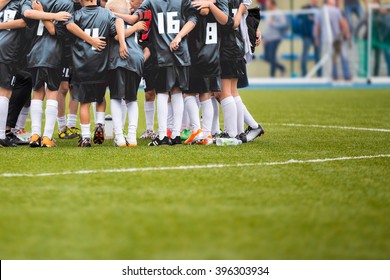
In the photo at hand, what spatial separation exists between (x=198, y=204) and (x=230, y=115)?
4098mm

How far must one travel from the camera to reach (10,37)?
9883mm

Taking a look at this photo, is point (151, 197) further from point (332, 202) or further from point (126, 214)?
point (332, 202)

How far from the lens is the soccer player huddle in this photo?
9688 millimetres

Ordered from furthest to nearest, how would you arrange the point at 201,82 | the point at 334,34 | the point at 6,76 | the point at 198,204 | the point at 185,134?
the point at 334,34 → the point at 185,134 → the point at 201,82 → the point at 6,76 → the point at 198,204

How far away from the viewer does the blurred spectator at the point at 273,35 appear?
2444 centimetres

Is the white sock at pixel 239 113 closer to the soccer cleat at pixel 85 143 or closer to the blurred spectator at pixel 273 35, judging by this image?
the soccer cleat at pixel 85 143

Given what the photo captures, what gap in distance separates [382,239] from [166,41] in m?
5.14

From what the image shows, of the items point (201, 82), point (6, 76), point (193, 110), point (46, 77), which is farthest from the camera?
point (193, 110)

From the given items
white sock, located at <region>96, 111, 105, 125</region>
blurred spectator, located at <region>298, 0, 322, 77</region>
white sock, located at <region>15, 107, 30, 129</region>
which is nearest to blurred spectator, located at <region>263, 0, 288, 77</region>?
blurred spectator, located at <region>298, 0, 322, 77</region>

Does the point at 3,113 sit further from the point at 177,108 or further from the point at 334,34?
the point at 334,34

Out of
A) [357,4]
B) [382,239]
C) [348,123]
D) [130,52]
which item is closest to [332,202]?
[382,239]

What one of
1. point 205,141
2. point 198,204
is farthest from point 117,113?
point 198,204

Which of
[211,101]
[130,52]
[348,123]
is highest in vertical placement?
[130,52]

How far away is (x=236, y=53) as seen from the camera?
10.1 m
